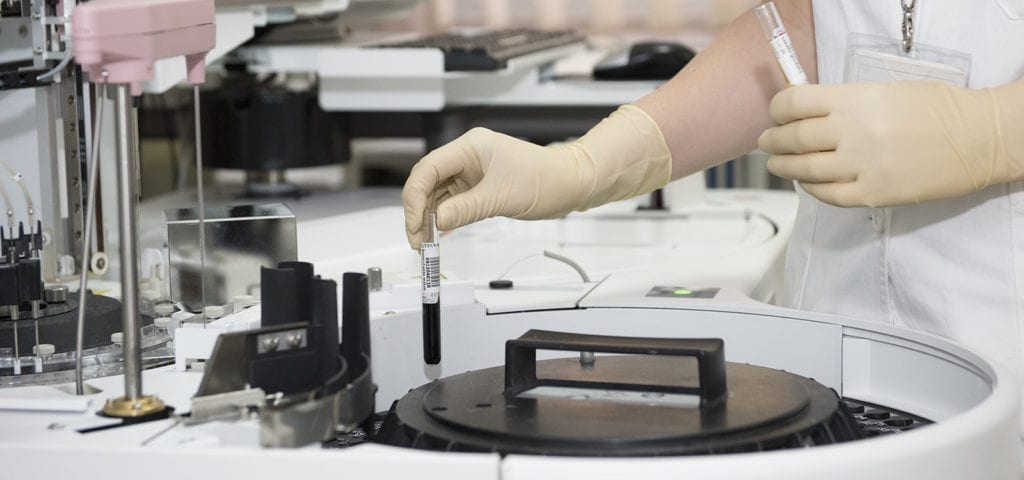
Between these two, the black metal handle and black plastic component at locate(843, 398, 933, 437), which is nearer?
the black metal handle

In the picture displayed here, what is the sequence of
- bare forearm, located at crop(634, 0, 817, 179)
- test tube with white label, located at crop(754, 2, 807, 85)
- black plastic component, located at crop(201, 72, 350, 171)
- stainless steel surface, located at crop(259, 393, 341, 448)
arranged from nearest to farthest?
1. stainless steel surface, located at crop(259, 393, 341, 448)
2. test tube with white label, located at crop(754, 2, 807, 85)
3. bare forearm, located at crop(634, 0, 817, 179)
4. black plastic component, located at crop(201, 72, 350, 171)

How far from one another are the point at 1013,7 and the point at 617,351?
0.47 meters

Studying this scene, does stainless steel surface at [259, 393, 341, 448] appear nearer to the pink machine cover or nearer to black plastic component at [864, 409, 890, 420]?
the pink machine cover

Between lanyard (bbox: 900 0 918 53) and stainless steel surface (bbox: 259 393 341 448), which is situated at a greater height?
lanyard (bbox: 900 0 918 53)

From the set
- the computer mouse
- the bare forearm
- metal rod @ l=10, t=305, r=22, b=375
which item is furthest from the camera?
the computer mouse

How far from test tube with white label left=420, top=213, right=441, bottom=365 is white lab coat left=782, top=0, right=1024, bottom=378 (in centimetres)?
34

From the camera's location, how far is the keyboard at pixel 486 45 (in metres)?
1.82

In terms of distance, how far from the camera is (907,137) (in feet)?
2.79

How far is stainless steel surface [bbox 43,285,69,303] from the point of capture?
0.93m

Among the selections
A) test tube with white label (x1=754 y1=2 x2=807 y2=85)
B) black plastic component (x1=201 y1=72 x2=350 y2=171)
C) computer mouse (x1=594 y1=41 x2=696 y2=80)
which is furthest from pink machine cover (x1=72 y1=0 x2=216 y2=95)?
computer mouse (x1=594 y1=41 x2=696 y2=80)

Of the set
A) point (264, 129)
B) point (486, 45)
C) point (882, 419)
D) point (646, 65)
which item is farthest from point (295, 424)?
point (646, 65)

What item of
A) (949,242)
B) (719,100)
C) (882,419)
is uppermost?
(719,100)

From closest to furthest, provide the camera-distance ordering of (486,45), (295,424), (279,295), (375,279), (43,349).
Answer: (295,424), (279,295), (43,349), (375,279), (486,45)

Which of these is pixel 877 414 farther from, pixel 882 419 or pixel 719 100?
pixel 719 100
